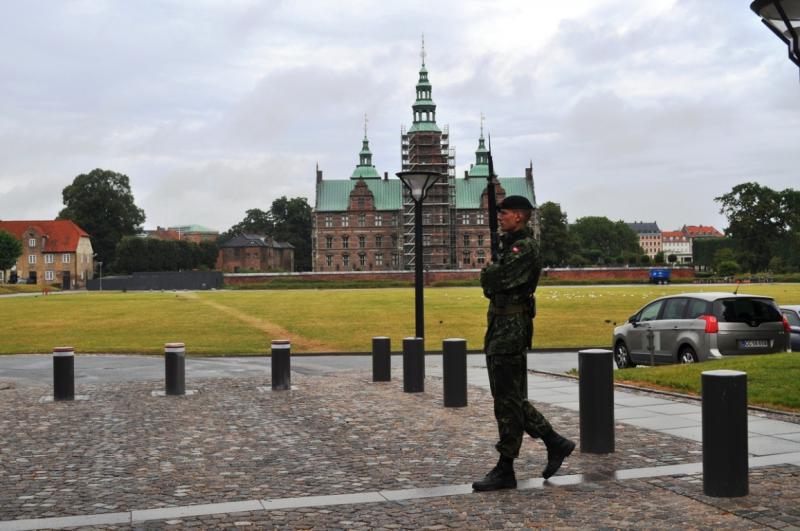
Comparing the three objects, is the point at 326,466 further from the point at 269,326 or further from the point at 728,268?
the point at 728,268

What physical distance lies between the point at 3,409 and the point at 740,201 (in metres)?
103

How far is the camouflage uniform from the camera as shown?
661cm

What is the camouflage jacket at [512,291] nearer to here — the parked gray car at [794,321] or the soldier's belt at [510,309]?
the soldier's belt at [510,309]

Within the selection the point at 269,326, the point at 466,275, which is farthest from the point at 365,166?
the point at 269,326

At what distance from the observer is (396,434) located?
945 cm

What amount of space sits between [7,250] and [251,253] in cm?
4913

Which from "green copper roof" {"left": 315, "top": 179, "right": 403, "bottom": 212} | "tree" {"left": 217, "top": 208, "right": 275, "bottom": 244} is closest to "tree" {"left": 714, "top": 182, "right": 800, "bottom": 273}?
"green copper roof" {"left": 315, "top": 179, "right": 403, "bottom": 212}

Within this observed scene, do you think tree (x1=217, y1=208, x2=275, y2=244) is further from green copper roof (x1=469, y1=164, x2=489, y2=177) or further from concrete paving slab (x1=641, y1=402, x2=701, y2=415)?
concrete paving slab (x1=641, y1=402, x2=701, y2=415)

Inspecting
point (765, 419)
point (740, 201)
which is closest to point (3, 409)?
point (765, 419)

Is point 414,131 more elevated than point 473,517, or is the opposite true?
point 414,131

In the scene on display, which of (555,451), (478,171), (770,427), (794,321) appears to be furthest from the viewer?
(478,171)

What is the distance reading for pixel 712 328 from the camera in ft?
48.7

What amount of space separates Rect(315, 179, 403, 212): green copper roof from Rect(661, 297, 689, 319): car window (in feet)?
368

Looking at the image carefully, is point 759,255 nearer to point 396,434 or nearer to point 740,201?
point 740,201
